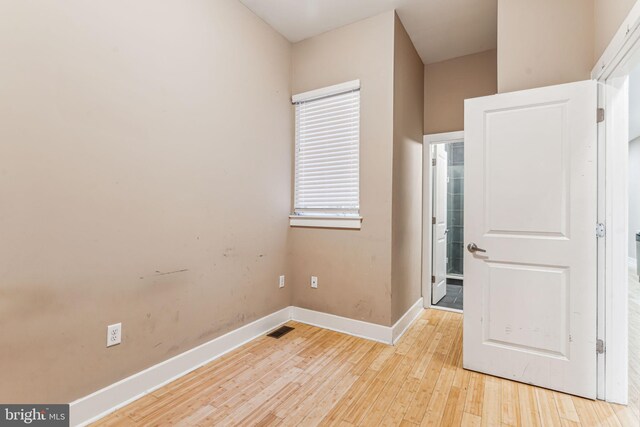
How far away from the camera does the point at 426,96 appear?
3.67 meters

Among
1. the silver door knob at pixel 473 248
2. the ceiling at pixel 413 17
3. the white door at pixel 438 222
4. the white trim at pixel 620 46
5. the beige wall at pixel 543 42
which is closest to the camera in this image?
the white trim at pixel 620 46

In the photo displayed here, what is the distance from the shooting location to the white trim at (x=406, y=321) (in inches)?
109

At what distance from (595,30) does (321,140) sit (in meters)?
2.15

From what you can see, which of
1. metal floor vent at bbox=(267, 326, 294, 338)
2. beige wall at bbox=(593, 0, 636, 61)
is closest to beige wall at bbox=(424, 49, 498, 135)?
beige wall at bbox=(593, 0, 636, 61)

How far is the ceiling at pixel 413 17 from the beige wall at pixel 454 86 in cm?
19

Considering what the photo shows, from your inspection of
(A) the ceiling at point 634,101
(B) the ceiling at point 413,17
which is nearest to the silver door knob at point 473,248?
(B) the ceiling at point 413,17

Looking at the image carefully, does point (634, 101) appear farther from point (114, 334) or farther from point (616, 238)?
point (114, 334)

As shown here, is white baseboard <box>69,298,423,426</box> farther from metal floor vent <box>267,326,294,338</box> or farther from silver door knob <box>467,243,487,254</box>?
silver door knob <box>467,243,487,254</box>

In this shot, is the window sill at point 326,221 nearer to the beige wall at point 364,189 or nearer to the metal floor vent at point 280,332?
the beige wall at point 364,189

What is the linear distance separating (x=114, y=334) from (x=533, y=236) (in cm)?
274

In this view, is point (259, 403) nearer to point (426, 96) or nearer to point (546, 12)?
point (546, 12)

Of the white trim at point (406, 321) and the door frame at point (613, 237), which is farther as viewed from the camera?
the white trim at point (406, 321)

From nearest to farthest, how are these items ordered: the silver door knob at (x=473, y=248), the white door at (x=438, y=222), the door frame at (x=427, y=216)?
1. the silver door knob at (x=473, y=248)
2. the door frame at (x=427, y=216)
3. the white door at (x=438, y=222)

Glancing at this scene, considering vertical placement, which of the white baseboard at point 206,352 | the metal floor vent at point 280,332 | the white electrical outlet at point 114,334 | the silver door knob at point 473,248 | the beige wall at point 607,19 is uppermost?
the beige wall at point 607,19
